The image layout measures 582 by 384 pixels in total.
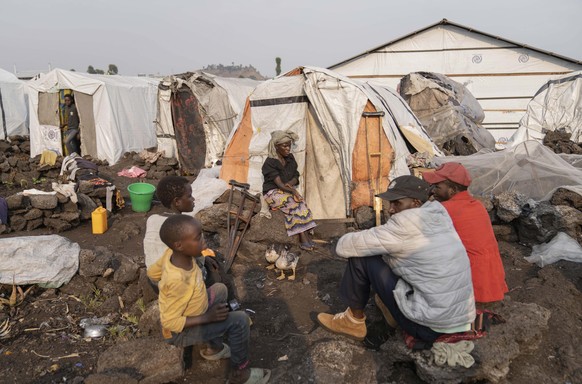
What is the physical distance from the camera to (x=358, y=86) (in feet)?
20.3

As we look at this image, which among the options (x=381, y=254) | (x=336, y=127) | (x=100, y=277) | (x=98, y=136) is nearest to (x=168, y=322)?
(x=381, y=254)

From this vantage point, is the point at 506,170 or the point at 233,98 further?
the point at 233,98

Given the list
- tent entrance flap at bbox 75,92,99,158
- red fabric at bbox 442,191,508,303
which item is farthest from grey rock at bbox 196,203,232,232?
tent entrance flap at bbox 75,92,99,158

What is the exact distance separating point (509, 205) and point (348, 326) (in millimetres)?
3450

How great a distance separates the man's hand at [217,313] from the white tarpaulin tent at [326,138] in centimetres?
404

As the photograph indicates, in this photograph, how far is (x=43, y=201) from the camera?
20.1ft

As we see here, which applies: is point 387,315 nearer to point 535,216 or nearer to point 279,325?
point 279,325

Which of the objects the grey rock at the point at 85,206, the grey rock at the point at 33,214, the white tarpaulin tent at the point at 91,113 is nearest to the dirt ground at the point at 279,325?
the grey rock at the point at 33,214


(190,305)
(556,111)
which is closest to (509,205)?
(190,305)

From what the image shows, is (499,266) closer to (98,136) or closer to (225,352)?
(225,352)

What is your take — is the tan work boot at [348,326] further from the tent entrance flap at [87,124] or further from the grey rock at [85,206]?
the tent entrance flap at [87,124]

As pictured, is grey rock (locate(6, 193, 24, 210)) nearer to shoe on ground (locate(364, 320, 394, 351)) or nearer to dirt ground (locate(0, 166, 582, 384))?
dirt ground (locate(0, 166, 582, 384))

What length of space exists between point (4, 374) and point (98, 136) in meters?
9.86

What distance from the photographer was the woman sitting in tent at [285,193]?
488cm
